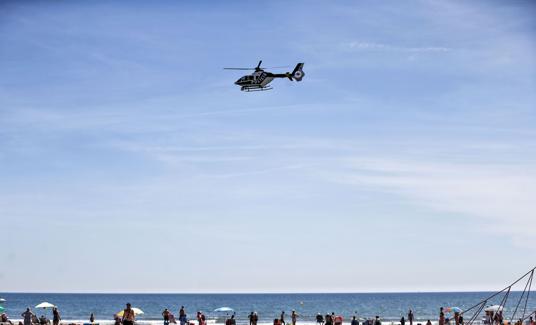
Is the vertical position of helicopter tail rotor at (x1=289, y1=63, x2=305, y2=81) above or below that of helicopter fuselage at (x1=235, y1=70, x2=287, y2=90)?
above

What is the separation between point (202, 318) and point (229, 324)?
8.73 ft

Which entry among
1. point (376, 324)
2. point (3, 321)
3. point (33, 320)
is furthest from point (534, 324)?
point (3, 321)

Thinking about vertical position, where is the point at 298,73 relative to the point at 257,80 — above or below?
above

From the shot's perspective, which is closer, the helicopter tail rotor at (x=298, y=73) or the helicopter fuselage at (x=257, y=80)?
the helicopter fuselage at (x=257, y=80)

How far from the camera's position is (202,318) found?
41.5m

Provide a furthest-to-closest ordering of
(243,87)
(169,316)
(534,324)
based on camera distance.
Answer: (169,316)
(243,87)
(534,324)

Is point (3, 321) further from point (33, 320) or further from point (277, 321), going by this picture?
point (277, 321)

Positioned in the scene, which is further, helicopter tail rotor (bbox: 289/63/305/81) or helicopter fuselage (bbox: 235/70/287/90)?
helicopter tail rotor (bbox: 289/63/305/81)

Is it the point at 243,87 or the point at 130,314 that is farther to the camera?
the point at 243,87

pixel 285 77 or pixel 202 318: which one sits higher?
pixel 285 77

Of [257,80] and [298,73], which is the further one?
[298,73]

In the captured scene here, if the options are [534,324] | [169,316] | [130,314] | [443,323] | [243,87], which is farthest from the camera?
[169,316]

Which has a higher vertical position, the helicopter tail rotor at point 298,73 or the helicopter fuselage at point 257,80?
the helicopter tail rotor at point 298,73

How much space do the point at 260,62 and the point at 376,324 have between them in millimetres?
Answer: 15591
